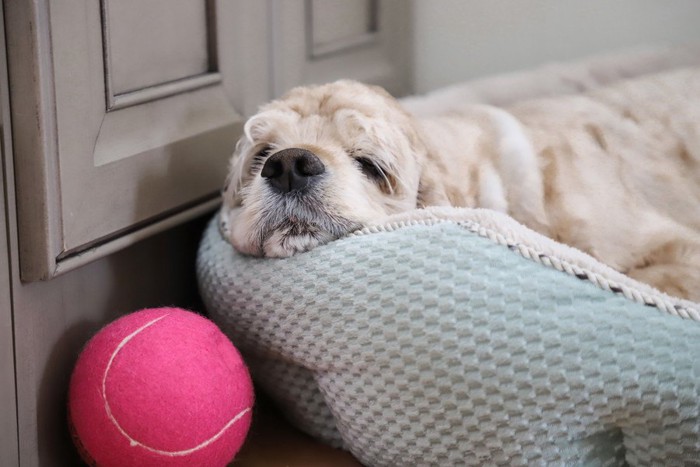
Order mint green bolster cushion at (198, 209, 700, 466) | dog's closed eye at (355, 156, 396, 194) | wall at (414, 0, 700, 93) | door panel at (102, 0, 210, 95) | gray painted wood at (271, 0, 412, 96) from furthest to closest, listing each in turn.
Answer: wall at (414, 0, 700, 93)
gray painted wood at (271, 0, 412, 96)
dog's closed eye at (355, 156, 396, 194)
door panel at (102, 0, 210, 95)
mint green bolster cushion at (198, 209, 700, 466)

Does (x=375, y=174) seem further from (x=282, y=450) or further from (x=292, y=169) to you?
(x=282, y=450)

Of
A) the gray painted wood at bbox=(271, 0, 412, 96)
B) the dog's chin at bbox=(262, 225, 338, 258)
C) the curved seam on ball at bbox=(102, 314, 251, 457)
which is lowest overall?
the curved seam on ball at bbox=(102, 314, 251, 457)

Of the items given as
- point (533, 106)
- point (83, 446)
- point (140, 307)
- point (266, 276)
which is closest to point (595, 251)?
point (533, 106)

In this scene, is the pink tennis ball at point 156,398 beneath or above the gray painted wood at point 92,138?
beneath

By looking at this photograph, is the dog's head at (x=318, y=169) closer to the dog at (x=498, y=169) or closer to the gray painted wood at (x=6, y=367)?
the dog at (x=498, y=169)

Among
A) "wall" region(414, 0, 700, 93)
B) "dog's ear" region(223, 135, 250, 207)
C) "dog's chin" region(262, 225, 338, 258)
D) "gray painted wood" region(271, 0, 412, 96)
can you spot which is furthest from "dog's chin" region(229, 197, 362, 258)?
"wall" region(414, 0, 700, 93)

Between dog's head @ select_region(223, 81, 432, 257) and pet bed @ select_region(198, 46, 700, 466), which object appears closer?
pet bed @ select_region(198, 46, 700, 466)

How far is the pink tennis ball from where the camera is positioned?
117cm

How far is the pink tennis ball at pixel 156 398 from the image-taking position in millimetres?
1165

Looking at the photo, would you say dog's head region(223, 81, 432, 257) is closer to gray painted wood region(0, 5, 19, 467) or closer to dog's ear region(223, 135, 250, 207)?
dog's ear region(223, 135, 250, 207)

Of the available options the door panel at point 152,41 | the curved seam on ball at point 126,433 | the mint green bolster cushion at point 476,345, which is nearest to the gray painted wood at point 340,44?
the door panel at point 152,41

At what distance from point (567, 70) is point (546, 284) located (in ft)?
4.22

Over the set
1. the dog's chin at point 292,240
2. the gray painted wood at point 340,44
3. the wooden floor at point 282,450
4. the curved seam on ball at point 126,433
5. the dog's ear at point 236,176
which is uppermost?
the gray painted wood at point 340,44

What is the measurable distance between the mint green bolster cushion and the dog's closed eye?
0.60 feet
